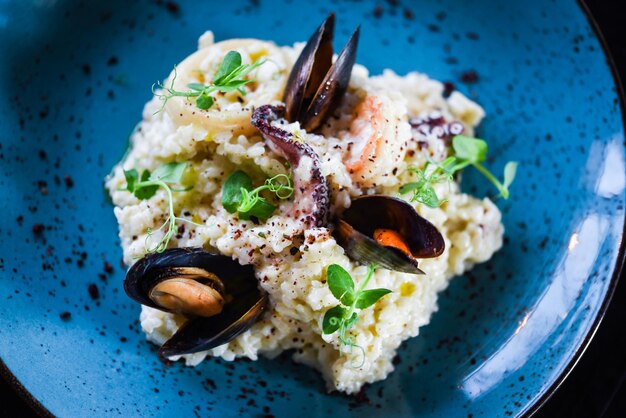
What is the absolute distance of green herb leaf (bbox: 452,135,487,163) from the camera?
3369 mm

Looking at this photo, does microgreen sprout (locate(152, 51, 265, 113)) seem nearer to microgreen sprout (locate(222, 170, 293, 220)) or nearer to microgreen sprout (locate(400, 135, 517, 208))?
microgreen sprout (locate(222, 170, 293, 220))

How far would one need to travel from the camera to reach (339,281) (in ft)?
8.93

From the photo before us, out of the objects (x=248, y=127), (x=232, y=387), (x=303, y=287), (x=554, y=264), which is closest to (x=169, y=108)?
(x=248, y=127)

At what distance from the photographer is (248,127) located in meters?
3.05

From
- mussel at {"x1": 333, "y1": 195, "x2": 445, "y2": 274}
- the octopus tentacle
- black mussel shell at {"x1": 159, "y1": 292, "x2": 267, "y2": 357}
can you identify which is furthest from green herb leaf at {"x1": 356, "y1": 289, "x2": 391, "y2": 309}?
black mussel shell at {"x1": 159, "y1": 292, "x2": 267, "y2": 357}

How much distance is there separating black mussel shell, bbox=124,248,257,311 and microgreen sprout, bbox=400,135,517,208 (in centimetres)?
80

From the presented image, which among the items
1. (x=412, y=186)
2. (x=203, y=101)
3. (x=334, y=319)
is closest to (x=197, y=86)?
(x=203, y=101)

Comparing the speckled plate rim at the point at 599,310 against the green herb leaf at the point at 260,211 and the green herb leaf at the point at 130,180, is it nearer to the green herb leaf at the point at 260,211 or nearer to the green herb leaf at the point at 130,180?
the green herb leaf at the point at 260,211

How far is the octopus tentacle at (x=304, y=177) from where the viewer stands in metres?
2.78

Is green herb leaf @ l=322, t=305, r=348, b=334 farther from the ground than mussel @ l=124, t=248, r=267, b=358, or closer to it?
farther from the ground

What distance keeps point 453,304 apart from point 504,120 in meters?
1.02

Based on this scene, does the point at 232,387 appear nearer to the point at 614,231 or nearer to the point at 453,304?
the point at 453,304

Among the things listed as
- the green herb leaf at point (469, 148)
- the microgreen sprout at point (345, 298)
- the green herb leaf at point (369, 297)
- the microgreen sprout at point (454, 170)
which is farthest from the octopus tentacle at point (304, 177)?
the green herb leaf at point (469, 148)

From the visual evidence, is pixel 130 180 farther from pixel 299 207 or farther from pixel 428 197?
pixel 428 197
